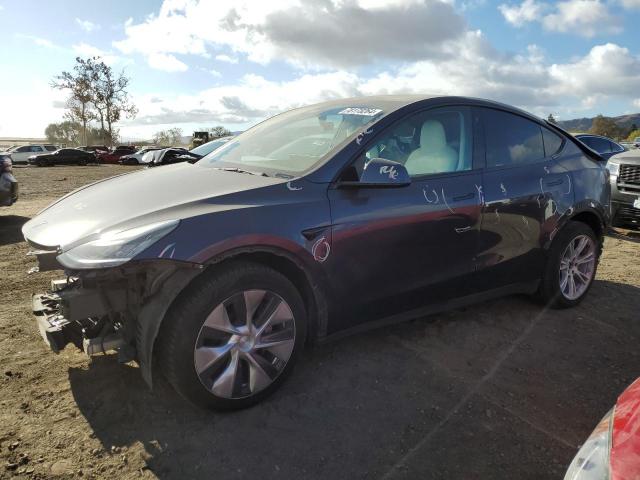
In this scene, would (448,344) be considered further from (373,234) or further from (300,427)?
(300,427)

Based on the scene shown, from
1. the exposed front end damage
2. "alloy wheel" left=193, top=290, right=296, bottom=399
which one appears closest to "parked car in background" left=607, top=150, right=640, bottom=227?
"alloy wheel" left=193, top=290, right=296, bottom=399

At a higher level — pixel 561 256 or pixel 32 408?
pixel 561 256

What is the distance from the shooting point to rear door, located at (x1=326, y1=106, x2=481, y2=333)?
2727 mm

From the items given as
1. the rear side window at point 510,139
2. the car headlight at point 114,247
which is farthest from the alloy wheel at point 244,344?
the rear side window at point 510,139

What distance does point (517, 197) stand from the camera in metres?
3.51

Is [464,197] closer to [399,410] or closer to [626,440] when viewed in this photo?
[399,410]

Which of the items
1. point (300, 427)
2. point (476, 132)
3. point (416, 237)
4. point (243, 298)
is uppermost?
point (476, 132)

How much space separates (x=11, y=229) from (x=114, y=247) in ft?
19.3

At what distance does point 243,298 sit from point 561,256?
2.82 metres

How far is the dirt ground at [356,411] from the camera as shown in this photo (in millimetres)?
2186

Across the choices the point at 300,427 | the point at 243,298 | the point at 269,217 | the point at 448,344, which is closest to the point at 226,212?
the point at 269,217

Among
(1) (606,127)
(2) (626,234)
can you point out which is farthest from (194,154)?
(1) (606,127)

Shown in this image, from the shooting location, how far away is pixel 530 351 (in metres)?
3.35

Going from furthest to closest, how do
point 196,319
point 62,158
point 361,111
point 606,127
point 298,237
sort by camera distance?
point 606,127, point 62,158, point 361,111, point 298,237, point 196,319
